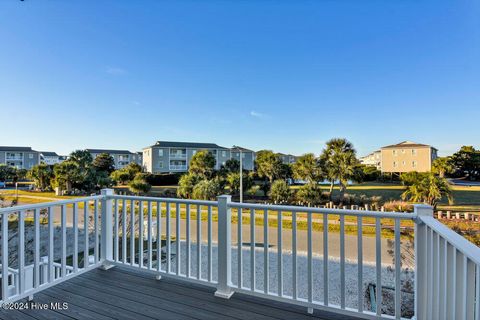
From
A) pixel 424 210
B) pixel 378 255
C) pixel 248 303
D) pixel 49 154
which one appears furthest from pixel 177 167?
pixel 424 210

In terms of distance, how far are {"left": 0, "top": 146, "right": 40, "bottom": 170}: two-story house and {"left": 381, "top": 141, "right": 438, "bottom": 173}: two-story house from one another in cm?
5308

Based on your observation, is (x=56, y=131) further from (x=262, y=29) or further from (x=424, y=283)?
(x=424, y=283)

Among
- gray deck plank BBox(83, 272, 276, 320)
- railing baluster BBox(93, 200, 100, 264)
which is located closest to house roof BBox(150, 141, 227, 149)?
railing baluster BBox(93, 200, 100, 264)

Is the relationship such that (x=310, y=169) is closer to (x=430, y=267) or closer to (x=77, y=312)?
(x=430, y=267)

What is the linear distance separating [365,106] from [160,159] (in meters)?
27.1

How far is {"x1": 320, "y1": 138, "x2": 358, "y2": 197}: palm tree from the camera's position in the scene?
47.8 feet

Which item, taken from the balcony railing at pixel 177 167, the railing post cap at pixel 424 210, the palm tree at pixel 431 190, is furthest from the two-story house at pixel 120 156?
the railing post cap at pixel 424 210

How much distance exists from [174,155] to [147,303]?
3335 centimetres

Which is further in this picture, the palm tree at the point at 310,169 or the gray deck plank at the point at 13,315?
the palm tree at the point at 310,169

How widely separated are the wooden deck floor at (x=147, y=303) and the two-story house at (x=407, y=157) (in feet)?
104

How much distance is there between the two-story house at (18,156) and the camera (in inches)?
1492

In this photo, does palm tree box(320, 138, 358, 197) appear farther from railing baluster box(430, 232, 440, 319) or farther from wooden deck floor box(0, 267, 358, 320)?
railing baluster box(430, 232, 440, 319)

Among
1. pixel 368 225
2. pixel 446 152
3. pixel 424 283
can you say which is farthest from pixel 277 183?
pixel 446 152

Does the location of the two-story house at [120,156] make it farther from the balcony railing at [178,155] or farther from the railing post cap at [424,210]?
the railing post cap at [424,210]
